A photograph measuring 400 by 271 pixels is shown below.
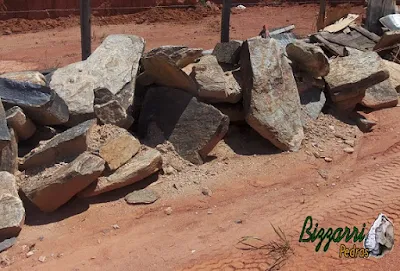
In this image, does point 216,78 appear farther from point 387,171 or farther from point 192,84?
point 387,171

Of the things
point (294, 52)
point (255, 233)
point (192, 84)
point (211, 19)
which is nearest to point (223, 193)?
point (255, 233)

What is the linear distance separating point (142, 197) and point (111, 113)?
96cm

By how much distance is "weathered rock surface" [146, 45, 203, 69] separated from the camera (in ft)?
18.4

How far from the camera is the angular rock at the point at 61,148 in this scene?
16.5 ft

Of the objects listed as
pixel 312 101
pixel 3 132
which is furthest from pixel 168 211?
pixel 312 101

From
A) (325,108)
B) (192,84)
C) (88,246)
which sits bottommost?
(88,246)

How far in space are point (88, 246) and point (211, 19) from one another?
36.0ft

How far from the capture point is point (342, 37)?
8.46 meters

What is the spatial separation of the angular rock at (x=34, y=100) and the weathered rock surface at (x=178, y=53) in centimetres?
110

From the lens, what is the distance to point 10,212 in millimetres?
4652

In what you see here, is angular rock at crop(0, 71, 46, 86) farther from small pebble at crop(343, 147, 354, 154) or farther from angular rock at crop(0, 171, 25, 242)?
small pebble at crop(343, 147, 354, 154)

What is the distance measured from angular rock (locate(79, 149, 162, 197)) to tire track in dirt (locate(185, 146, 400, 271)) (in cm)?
115

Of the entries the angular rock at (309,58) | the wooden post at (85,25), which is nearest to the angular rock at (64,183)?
the wooden post at (85,25)

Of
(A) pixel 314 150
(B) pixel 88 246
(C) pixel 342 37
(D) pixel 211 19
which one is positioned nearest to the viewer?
(B) pixel 88 246
